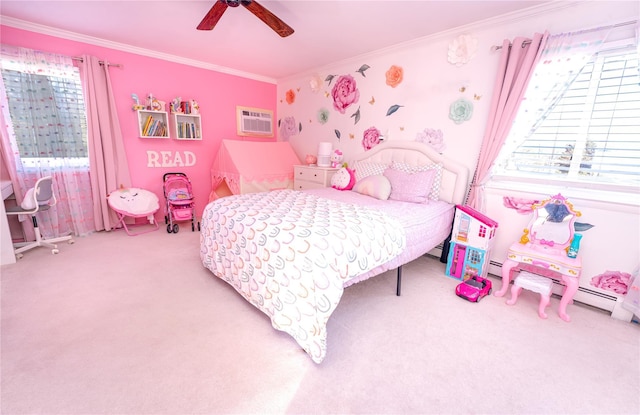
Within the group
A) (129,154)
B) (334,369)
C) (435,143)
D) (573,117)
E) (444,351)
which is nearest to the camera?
(334,369)

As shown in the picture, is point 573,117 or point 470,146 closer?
point 573,117

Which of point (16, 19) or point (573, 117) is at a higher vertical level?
point (16, 19)

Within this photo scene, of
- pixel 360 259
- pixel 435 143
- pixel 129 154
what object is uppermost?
pixel 435 143

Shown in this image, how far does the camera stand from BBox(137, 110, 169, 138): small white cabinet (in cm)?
382

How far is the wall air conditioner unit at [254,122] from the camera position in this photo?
485cm

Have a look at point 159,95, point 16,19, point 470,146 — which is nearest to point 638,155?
point 470,146

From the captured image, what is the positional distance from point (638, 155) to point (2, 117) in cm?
609

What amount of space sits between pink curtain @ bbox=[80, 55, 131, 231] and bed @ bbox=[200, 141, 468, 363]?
2129 mm

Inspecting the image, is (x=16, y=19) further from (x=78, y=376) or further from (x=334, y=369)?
(x=334, y=369)

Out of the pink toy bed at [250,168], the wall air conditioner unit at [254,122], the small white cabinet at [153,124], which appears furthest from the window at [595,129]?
the small white cabinet at [153,124]

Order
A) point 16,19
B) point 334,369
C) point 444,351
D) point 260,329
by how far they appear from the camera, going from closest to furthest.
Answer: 1. point 334,369
2. point 444,351
3. point 260,329
4. point 16,19

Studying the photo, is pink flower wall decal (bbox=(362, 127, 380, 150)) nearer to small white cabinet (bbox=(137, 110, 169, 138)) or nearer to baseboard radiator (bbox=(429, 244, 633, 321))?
baseboard radiator (bbox=(429, 244, 633, 321))

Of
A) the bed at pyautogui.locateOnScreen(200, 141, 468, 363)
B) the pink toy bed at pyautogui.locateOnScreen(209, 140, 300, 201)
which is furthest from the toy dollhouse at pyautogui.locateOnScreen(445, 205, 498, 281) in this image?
the pink toy bed at pyautogui.locateOnScreen(209, 140, 300, 201)

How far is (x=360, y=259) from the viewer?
5.89 ft
